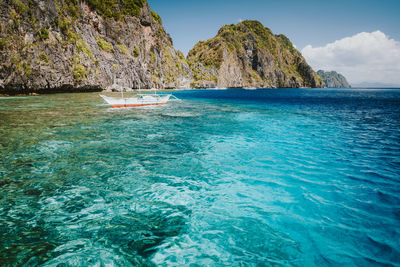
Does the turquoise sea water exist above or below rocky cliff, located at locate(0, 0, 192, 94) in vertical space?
below

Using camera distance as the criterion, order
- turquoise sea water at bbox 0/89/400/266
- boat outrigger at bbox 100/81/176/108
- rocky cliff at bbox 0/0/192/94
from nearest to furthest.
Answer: turquoise sea water at bbox 0/89/400/266 → boat outrigger at bbox 100/81/176/108 → rocky cliff at bbox 0/0/192/94

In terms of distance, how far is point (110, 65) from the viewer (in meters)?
78.3

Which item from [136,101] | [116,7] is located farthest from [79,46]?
[136,101]

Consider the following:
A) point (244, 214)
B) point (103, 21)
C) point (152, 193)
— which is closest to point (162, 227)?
point (152, 193)

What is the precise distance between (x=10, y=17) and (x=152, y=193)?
5655cm

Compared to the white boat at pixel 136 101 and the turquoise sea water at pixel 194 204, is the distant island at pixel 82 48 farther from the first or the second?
the turquoise sea water at pixel 194 204

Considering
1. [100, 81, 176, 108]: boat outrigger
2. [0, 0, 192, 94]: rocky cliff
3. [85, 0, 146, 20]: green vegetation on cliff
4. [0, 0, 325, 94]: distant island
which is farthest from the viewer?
[85, 0, 146, 20]: green vegetation on cliff

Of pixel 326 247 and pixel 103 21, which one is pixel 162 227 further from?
pixel 103 21

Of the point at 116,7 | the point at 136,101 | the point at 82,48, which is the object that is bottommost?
the point at 136,101

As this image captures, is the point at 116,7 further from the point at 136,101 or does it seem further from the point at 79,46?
the point at 136,101

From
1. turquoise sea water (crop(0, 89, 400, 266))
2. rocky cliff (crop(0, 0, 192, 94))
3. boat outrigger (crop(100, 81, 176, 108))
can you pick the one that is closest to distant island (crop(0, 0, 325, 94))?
rocky cliff (crop(0, 0, 192, 94))

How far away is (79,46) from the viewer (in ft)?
204

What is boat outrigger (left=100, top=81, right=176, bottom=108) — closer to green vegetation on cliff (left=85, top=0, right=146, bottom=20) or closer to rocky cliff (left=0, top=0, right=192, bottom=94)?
rocky cliff (left=0, top=0, right=192, bottom=94)

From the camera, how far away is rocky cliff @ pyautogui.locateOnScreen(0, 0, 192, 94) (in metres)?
41.8
